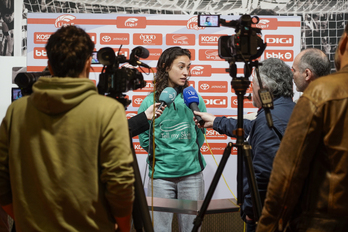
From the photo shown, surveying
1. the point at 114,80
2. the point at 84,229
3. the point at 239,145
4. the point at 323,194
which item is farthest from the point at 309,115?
the point at 114,80

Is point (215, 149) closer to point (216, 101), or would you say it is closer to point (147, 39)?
point (216, 101)

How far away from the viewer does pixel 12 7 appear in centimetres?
373

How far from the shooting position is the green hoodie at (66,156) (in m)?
1.05

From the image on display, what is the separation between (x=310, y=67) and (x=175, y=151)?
113cm

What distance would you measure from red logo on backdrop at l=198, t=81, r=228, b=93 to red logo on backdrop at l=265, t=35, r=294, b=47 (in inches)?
28.2

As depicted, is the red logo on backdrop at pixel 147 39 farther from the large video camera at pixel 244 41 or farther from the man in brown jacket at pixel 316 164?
the man in brown jacket at pixel 316 164

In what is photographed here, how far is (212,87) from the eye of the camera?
365 centimetres

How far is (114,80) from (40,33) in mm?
2515

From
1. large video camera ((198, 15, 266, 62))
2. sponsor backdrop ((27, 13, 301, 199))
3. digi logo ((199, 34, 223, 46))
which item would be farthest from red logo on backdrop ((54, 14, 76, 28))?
large video camera ((198, 15, 266, 62))

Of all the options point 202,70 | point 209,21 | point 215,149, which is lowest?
point 215,149

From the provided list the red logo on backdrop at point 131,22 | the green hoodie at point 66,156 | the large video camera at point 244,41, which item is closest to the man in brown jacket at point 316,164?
the green hoodie at point 66,156

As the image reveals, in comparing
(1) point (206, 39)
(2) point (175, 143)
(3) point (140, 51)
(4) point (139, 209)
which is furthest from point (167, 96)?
(1) point (206, 39)

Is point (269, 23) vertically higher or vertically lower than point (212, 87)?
higher

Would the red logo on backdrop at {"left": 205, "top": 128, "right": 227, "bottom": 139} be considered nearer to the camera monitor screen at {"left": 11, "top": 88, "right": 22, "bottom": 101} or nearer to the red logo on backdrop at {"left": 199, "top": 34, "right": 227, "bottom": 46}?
the red logo on backdrop at {"left": 199, "top": 34, "right": 227, "bottom": 46}
